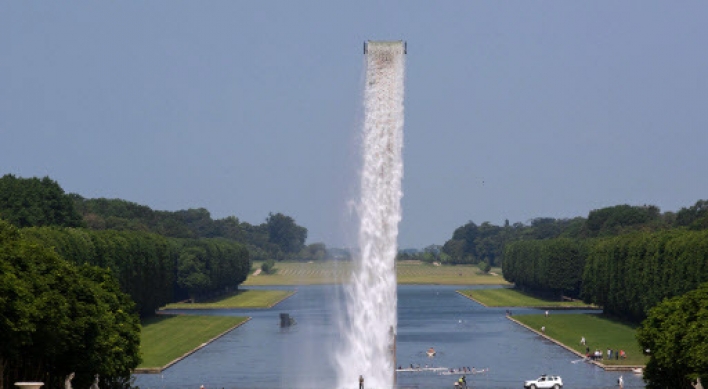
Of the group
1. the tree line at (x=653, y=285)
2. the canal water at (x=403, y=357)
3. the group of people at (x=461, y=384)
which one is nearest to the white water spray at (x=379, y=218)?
the canal water at (x=403, y=357)

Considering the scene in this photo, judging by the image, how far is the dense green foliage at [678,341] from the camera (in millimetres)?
64250

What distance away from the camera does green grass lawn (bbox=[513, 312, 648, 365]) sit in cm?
10375

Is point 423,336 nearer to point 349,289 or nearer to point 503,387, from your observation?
point 503,387

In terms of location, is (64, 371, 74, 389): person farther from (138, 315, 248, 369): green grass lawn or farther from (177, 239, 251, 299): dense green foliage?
(177, 239, 251, 299): dense green foliage

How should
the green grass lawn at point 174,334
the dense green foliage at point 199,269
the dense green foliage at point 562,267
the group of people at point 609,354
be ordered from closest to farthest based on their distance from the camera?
1. the group of people at point 609,354
2. the green grass lawn at point 174,334
3. the dense green foliage at point 562,267
4. the dense green foliage at point 199,269

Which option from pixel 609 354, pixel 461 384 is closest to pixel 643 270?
pixel 609 354

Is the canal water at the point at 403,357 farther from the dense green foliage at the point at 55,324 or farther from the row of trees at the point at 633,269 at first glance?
the dense green foliage at the point at 55,324

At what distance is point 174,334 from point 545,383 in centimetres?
4965

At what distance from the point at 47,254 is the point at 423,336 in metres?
61.2

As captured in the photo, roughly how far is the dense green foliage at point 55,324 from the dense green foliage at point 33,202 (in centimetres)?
7284

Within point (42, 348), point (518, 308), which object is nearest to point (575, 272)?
point (518, 308)

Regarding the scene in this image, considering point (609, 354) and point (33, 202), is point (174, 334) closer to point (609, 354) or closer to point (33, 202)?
point (33, 202)

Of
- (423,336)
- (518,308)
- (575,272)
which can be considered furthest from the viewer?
(575,272)

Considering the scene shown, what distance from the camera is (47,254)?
67000mm
